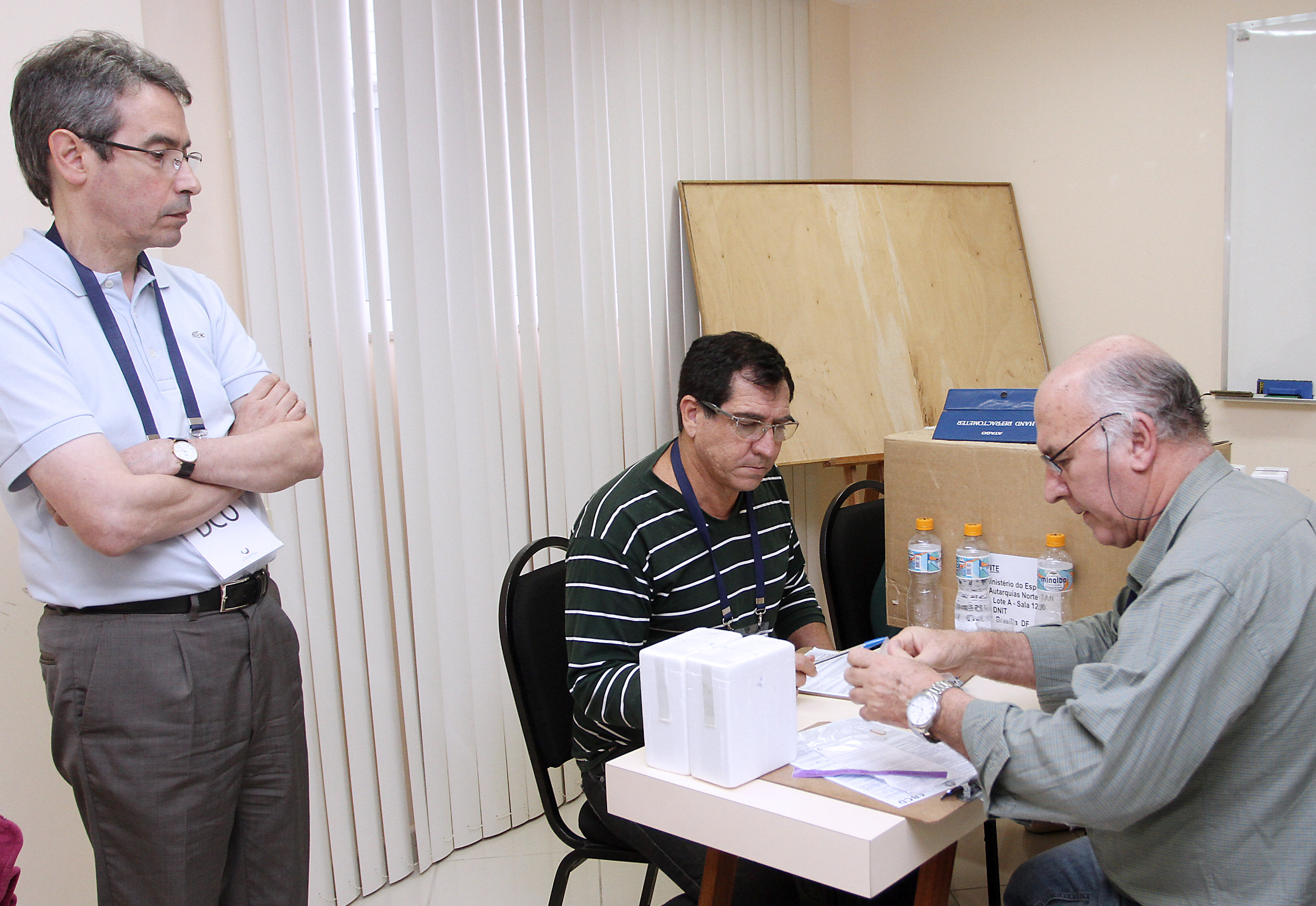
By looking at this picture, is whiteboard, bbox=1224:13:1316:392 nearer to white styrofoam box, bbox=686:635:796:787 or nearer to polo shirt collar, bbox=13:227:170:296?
white styrofoam box, bbox=686:635:796:787

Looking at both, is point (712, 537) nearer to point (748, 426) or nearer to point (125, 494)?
point (748, 426)

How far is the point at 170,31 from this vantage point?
2188 millimetres

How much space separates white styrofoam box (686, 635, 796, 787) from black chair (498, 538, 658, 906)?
0.63 meters

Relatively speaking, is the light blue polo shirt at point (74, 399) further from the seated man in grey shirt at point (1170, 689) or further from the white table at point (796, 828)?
the seated man in grey shirt at point (1170, 689)

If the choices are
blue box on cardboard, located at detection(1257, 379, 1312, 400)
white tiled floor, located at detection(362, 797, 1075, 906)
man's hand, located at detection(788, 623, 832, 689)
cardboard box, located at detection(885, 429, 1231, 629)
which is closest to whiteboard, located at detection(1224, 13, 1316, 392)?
blue box on cardboard, located at detection(1257, 379, 1312, 400)

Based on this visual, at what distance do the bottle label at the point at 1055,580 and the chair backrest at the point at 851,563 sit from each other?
1.82 feet

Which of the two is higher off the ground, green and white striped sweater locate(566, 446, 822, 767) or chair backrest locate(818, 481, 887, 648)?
green and white striped sweater locate(566, 446, 822, 767)

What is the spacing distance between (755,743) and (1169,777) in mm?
487

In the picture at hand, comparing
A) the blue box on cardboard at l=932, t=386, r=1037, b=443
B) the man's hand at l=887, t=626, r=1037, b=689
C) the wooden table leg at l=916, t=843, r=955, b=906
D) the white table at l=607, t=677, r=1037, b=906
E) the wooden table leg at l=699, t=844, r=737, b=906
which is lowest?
the wooden table leg at l=699, t=844, r=737, b=906

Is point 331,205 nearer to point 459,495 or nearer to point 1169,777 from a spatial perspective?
point 459,495

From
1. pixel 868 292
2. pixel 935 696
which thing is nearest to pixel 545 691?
pixel 935 696

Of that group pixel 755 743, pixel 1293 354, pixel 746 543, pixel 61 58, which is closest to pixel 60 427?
pixel 61 58

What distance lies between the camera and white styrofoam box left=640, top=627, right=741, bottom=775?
1.34 meters

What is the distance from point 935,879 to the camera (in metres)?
1.39
